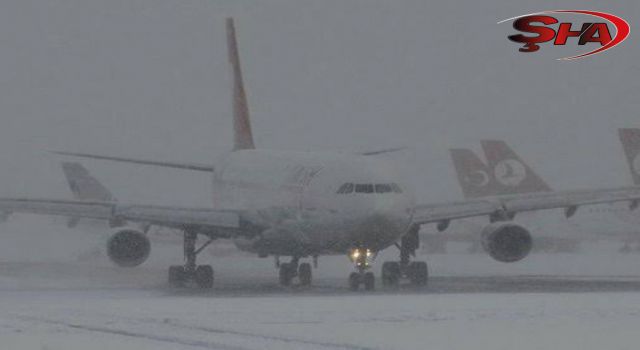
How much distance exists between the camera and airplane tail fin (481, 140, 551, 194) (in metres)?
74.6

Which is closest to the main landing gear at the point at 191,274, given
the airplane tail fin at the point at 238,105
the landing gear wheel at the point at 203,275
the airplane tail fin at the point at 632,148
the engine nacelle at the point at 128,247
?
the landing gear wheel at the point at 203,275

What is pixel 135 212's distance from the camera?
3997 centimetres

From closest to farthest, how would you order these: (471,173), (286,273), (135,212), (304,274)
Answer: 1. (135,212)
2. (286,273)
3. (304,274)
4. (471,173)

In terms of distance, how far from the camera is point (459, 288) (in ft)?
125

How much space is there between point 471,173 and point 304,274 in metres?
33.1

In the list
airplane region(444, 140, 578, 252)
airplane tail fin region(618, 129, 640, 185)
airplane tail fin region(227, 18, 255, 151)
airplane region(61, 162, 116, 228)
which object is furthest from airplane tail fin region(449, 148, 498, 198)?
airplane tail fin region(227, 18, 255, 151)

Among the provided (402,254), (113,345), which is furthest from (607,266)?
(113,345)

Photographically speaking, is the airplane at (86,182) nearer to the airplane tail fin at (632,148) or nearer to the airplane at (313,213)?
the airplane at (313,213)

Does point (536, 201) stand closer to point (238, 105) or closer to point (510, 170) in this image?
point (238, 105)

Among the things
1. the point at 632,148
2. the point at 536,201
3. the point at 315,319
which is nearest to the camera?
the point at 315,319

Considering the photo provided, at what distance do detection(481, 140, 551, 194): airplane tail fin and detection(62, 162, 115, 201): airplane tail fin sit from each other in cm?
2236

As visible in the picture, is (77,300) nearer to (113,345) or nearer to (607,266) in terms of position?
(113,345)

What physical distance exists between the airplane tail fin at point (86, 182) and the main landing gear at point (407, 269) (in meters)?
24.3

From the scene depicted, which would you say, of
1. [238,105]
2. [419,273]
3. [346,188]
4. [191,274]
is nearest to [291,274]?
[191,274]
